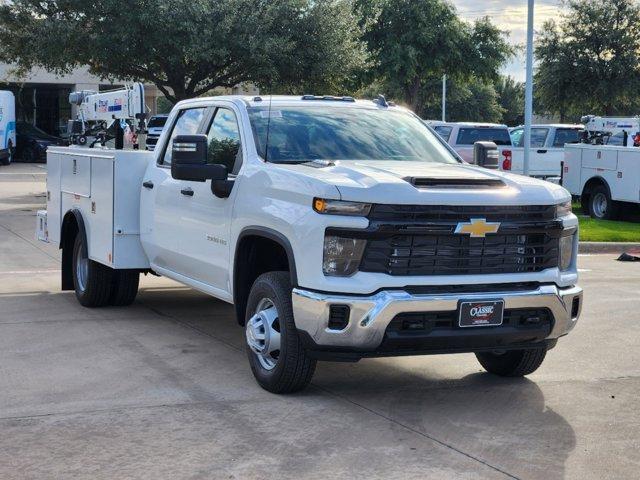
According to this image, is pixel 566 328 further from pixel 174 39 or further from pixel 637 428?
pixel 174 39

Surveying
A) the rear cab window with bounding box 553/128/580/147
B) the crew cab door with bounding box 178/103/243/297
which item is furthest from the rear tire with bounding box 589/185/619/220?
the crew cab door with bounding box 178/103/243/297

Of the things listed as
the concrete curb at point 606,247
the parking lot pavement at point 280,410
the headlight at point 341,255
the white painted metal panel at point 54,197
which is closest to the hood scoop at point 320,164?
the headlight at point 341,255

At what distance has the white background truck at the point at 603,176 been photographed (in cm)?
2000

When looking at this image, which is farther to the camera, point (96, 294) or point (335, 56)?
point (335, 56)

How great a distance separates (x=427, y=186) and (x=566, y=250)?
1126mm

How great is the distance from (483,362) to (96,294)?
407 centimetres

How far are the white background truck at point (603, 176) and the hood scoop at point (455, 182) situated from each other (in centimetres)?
1397

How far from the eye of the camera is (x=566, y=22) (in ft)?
135

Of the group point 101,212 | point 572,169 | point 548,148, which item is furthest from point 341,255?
point 548,148

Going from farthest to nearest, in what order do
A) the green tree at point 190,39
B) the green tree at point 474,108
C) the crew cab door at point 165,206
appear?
the green tree at point 474,108, the green tree at point 190,39, the crew cab door at point 165,206

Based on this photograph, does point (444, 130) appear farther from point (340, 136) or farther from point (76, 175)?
point (340, 136)

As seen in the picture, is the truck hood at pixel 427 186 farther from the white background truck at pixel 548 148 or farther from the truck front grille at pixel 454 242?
the white background truck at pixel 548 148

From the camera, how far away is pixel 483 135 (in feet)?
87.6

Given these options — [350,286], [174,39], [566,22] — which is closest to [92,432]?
[350,286]
